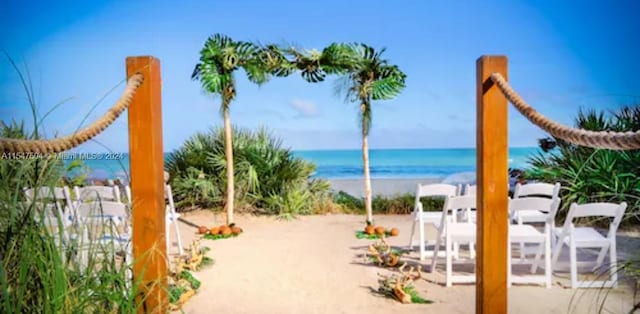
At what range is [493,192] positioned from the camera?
1989mm

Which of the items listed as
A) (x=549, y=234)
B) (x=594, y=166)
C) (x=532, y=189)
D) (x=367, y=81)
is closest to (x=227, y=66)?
(x=367, y=81)

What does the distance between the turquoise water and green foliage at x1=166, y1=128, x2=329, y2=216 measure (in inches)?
720

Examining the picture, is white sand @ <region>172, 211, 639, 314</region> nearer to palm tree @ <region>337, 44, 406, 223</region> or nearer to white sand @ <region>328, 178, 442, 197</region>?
palm tree @ <region>337, 44, 406, 223</region>

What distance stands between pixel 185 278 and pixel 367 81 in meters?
3.85

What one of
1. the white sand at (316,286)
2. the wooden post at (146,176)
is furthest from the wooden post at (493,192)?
the wooden post at (146,176)

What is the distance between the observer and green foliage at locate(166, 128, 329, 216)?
26.4ft

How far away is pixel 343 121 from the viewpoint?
112 ft

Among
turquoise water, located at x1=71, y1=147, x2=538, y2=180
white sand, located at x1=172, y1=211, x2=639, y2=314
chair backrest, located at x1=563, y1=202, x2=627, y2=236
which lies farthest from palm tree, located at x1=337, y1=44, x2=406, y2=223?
turquoise water, located at x1=71, y1=147, x2=538, y2=180

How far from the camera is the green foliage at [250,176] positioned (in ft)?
26.4

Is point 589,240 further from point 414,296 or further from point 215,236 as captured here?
point 215,236

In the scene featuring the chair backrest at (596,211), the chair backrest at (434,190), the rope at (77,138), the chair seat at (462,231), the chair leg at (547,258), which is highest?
the rope at (77,138)

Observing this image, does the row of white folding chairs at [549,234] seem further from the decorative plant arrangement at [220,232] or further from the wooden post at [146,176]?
the decorative plant arrangement at [220,232]

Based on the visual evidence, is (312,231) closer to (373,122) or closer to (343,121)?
(373,122)

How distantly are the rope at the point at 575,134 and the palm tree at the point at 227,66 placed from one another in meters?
4.83
